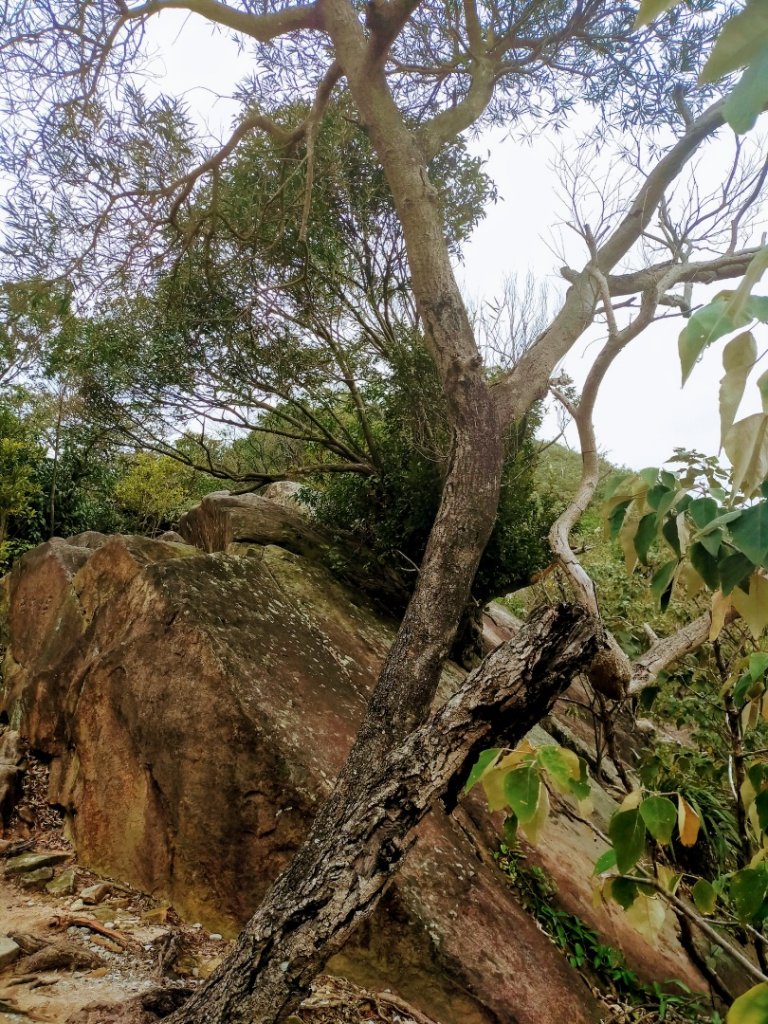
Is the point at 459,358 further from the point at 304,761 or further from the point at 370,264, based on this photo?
the point at 370,264

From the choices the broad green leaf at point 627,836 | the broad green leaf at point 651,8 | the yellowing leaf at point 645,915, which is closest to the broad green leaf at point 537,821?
the broad green leaf at point 627,836

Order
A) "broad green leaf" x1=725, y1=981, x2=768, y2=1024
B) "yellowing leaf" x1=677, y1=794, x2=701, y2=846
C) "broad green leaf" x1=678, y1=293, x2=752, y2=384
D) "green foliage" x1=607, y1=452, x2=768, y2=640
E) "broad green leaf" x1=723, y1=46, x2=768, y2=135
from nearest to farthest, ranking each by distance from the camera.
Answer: "broad green leaf" x1=723, y1=46, x2=768, y2=135
"broad green leaf" x1=678, y1=293, x2=752, y2=384
"broad green leaf" x1=725, y1=981, x2=768, y2=1024
"green foliage" x1=607, y1=452, x2=768, y2=640
"yellowing leaf" x1=677, y1=794, x2=701, y2=846

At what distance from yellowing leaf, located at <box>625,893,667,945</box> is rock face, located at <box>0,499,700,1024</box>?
207cm

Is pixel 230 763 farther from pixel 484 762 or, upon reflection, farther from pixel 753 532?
pixel 753 532

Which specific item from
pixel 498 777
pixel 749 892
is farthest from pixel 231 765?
pixel 749 892

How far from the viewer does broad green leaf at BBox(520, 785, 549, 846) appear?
45.7 inches

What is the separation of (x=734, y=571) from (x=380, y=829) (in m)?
1.67

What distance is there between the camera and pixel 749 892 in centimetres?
105

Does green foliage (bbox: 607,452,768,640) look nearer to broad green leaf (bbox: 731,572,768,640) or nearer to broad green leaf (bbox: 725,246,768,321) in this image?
broad green leaf (bbox: 731,572,768,640)

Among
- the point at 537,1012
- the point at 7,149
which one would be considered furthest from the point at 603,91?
the point at 537,1012

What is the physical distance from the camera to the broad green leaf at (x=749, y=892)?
1.04 m

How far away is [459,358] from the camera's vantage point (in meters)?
4.11

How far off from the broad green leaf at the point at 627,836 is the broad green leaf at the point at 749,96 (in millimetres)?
1084

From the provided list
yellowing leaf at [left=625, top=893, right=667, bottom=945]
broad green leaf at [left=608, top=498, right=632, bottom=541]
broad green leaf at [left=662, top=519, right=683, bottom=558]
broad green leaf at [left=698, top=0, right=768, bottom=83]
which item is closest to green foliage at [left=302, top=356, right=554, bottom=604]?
broad green leaf at [left=608, top=498, right=632, bottom=541]
